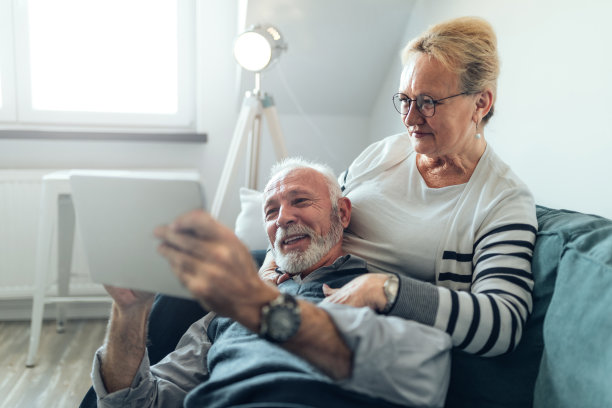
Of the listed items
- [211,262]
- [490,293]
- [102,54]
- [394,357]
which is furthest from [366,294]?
[102,54]

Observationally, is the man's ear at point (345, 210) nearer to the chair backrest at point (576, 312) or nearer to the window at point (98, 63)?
the chair backrest at point (576, 312)

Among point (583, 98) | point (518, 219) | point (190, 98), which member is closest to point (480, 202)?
point (518, 219)

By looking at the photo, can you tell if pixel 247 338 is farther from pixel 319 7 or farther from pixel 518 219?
pixel 319 7

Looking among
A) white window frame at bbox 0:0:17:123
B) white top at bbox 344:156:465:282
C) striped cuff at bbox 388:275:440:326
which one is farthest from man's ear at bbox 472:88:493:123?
white window frame at bbox 0:0:17:123

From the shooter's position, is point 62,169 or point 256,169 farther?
point 62,169

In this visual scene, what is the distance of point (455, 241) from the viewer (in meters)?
1.21

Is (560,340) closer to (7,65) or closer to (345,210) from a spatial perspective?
(345,210)

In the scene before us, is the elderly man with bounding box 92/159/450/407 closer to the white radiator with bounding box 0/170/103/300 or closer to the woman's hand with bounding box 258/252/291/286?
the woman's hand with bounding box 258/252/291/286

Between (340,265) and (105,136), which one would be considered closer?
(340,265)

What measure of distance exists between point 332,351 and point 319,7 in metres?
1.81

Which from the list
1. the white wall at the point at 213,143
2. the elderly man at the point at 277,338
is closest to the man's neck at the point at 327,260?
the elderly man at the point at 277,338

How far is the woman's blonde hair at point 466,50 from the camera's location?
4.09ft

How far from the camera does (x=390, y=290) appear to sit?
3.13 ft

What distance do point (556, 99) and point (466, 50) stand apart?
37 centimetres
